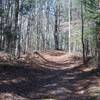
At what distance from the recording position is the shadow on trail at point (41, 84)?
1384 centimetres

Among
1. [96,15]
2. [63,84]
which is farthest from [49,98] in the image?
[96,15]

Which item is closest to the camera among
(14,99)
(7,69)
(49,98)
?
(14,99)

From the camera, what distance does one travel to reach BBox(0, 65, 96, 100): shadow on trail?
45.4ft

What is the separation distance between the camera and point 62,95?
13977 millimetres

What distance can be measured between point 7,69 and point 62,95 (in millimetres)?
5984

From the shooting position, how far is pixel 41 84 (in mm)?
16625

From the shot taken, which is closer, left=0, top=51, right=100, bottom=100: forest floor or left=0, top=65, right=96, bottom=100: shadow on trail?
left=0, top=51, right=100, bottom=100: forest floor

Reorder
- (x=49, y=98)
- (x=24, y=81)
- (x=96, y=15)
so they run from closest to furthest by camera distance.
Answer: (x=49, y=98)
(x=24, y=81)
(x=96, y=15)

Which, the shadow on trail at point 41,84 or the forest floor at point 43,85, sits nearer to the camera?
the forest floor at point 43,85

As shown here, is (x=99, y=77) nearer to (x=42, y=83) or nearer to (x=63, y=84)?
(x=63, y=84)

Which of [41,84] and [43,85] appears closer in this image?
[43,85]

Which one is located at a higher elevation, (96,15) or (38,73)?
(96,15)

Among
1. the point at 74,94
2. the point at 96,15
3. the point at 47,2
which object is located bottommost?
the point at 74,94

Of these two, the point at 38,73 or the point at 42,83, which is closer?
the point at 42,83
